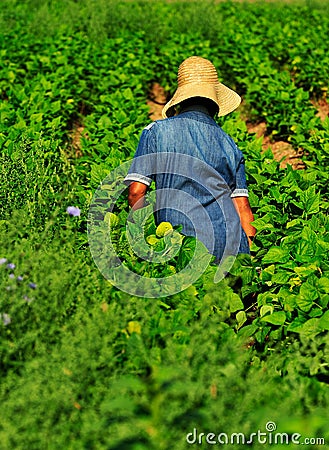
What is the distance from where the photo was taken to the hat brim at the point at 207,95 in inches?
138

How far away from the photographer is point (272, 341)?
2.99 m

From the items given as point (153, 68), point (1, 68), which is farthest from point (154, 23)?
point (1, 68)

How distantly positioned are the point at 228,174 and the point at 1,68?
503 cm

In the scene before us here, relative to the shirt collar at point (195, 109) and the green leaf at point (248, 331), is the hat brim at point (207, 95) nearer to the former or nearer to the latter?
the shirt collar at point (195, 109)

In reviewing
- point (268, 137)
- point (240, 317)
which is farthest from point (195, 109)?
point (268, 137)

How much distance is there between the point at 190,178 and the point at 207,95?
473mm

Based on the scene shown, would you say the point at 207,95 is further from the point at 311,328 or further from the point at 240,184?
the point at 311,328

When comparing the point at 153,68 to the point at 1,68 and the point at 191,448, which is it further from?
the point at 191,448

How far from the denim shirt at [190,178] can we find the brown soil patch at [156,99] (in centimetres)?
484

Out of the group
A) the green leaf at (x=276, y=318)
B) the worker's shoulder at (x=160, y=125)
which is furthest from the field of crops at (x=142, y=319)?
the worker's shoulder at (x=160, y=125)

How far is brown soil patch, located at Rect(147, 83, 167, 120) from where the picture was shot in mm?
8398

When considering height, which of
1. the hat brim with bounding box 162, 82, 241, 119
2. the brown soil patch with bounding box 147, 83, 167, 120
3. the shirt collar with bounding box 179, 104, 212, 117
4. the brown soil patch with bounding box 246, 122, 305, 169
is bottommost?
the shirt collar with bounding box 179, 104, 212, 117

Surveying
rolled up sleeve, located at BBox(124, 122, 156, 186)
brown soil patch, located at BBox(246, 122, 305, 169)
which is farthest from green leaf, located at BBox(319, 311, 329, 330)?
brown soil patch, located at BBox(246, 122, 305, 169)

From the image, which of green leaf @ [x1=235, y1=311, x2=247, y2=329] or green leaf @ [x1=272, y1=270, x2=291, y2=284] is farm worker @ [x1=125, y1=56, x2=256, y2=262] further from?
green leaf @ [x1=235, y1=311, x2=247, y2=329]
